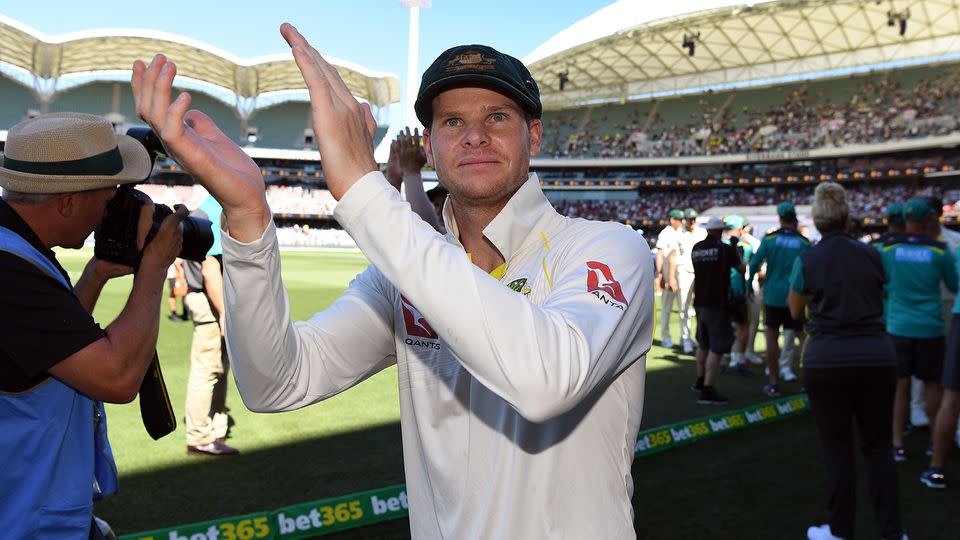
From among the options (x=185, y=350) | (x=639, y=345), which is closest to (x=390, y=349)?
(x=639, y=345)

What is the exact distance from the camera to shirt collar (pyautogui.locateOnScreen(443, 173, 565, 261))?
1.51 meters

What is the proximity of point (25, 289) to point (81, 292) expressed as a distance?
2.15ft

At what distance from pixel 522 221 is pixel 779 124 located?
56.3 metres

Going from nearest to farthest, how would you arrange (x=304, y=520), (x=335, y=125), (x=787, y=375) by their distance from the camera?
(x=335, y=125), (x=304, y=520), (x=787, y=375)

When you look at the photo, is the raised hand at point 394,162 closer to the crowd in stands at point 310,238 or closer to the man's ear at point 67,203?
the man's ear at point 67,203

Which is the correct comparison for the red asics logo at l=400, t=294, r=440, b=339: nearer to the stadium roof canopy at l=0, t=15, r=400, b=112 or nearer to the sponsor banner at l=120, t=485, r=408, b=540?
the sponsor banner at l=120, t=485, r=408, b=540

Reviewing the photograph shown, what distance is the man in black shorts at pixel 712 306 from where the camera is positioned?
7.28m

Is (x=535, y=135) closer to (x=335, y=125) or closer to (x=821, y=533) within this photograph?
(x=335, y=125)

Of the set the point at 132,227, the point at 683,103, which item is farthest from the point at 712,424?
the point at 683,103

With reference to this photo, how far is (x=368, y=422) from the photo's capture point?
6258mm

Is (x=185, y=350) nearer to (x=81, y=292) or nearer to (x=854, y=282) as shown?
(x=81, y=292)

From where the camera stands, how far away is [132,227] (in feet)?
6.80

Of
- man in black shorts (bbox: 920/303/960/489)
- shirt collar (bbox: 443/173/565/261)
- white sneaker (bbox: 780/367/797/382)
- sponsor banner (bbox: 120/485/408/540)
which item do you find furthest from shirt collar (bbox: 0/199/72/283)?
white sneaker (bbox: 780/367/797/382)

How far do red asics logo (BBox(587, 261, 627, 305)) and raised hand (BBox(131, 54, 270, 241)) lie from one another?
58 centimetres
